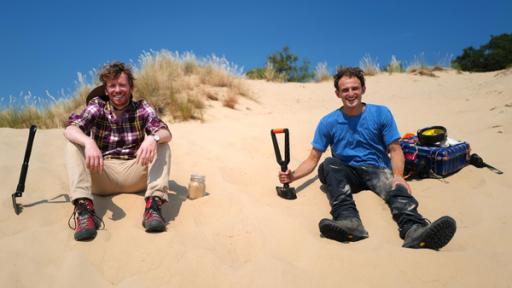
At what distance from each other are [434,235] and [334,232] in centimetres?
65

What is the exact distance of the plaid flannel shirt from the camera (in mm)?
3154

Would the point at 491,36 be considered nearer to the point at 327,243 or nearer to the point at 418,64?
the point at 418,64

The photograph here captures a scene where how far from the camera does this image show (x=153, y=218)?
275 cm

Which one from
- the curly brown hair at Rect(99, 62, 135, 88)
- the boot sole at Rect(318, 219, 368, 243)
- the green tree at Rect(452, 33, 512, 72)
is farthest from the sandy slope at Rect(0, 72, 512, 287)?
the green tree at Rect(452, 33, 512, 72)

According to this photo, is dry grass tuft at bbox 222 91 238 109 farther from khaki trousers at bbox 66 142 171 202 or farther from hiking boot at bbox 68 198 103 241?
hiking boot at bbox 68 198 103 241

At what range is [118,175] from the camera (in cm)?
320

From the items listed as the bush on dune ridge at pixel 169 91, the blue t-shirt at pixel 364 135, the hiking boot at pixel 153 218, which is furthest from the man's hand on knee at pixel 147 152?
the bush on dune ridge at pixel 169 91

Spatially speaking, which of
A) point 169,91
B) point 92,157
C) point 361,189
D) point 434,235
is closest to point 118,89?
point 92,157

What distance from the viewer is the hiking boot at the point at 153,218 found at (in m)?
2.71

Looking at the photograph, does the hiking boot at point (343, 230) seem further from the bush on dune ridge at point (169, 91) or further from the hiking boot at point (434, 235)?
the bush on dune ridge at point (169, 91)

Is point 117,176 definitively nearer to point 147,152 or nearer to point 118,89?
point 147,152

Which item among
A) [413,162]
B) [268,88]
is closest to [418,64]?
[268,88]

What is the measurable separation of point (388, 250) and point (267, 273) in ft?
2.71

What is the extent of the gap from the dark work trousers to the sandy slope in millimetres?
122
